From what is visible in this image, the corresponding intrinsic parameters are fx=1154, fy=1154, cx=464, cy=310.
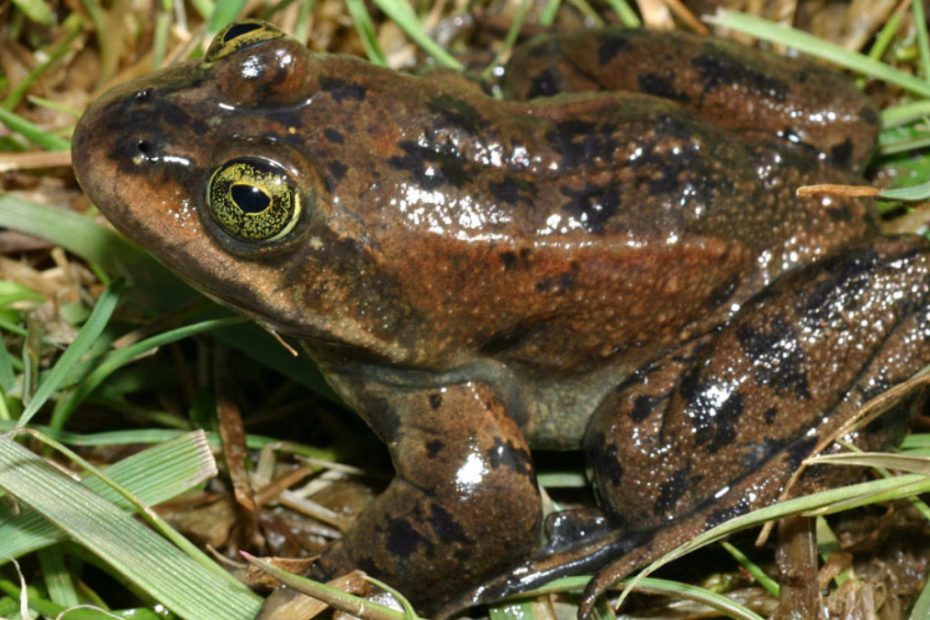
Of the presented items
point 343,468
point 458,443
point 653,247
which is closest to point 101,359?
point 343,468

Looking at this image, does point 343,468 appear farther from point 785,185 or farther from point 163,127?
point 785,185

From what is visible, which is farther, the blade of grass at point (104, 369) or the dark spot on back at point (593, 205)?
the blade of grass at point (104, 369)

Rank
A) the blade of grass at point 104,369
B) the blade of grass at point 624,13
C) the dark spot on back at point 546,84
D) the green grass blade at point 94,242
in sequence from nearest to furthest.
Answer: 1. the blade of grass at point 104,369
2. the green grass blade at point 94,242
3. the dark spot on back at point 546,84
4. the blade of grass at point 624,13

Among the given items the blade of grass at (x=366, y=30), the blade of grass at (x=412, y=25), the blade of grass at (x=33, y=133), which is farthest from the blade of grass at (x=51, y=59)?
the blade of grass at (x=412, y=25)

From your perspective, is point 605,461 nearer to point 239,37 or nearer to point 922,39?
point 239,37

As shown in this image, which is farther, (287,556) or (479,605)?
(287,556)

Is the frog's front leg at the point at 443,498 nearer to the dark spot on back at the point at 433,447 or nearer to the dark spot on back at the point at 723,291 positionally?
the dark spot on back at the point at 433,447
